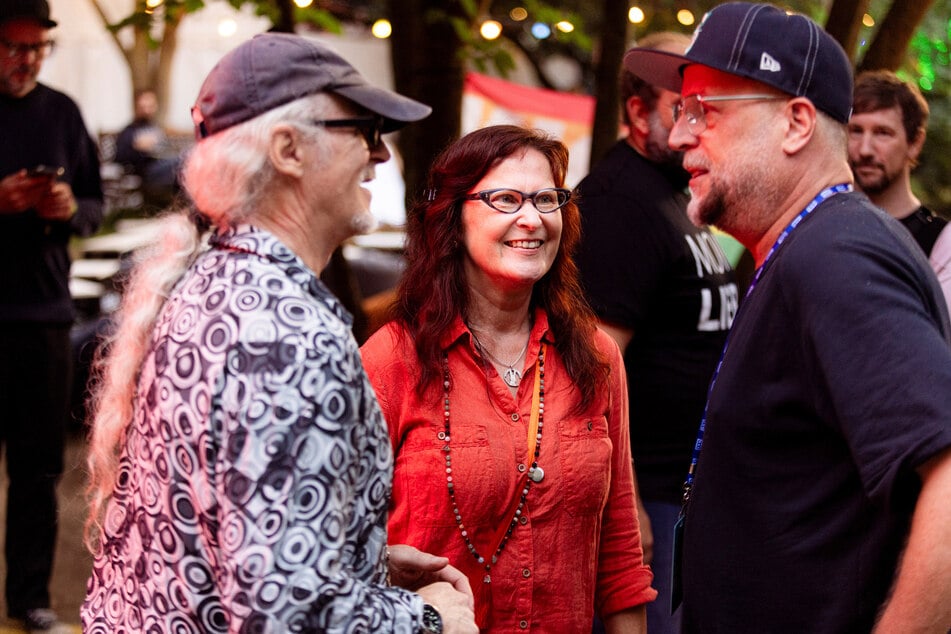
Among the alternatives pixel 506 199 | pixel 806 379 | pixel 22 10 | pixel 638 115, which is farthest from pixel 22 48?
pixel 806 379

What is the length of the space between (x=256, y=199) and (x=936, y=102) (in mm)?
12023

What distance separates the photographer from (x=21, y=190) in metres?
4.93

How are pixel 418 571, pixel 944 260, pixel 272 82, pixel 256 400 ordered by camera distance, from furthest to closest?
1. pixel 944 260
2. pixel 418 571
3. pixel 272 82
4. pixel 256 400

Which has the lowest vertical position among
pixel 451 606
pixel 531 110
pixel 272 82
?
pixel 531 110

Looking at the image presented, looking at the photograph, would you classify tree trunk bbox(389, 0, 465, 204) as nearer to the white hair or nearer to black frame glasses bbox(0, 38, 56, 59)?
black frame glasses bbox(0, 38, 56, 59)

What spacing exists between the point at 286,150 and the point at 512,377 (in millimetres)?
1224

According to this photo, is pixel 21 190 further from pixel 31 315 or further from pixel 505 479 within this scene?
pixel 505 479

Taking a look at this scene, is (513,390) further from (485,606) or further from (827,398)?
(827,398)

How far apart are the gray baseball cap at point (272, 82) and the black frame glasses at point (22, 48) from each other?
11.1 ft

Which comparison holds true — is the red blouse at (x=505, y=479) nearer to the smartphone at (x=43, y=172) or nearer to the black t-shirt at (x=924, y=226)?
the black t-shirt at (x=924, y=226)

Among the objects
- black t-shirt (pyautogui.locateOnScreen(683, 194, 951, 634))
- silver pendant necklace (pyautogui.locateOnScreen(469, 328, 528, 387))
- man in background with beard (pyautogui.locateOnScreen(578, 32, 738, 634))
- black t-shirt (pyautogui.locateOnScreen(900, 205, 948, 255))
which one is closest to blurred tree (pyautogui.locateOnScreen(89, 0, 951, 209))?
black t-shirt (pyautogui.locateOnScreen(900, 205, 948, 255))

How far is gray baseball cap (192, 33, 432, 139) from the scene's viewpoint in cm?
206

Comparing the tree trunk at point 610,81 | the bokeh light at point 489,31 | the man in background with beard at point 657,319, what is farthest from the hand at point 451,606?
the bokeh light at point 489,31

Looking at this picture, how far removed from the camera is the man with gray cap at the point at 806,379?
80.8 inches
